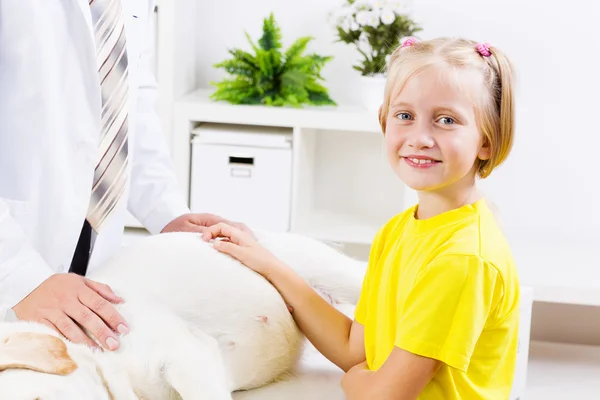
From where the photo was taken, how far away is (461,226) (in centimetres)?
106

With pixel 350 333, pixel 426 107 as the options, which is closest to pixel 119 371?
pixel 350 333

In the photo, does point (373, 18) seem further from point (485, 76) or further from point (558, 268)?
point (485, 76)

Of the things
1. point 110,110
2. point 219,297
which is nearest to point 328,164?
point 110,110

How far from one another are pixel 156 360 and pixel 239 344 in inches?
7.2

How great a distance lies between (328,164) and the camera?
10.4 feet

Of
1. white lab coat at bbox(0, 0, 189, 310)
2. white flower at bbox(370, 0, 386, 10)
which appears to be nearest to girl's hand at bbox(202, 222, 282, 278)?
white lab coat at bbox(0, 0, 189, 310)

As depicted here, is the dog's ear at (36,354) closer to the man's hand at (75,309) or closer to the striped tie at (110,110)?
the man's hand at (75,309)

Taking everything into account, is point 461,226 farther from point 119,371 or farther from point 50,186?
point 50,186

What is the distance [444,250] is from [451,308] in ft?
0.24

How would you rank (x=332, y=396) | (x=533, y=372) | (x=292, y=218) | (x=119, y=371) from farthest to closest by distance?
1. (x=292, y=218)
2. (x=533, y=372)
3. (x=332, y=396)
4. (x=119, y=371)

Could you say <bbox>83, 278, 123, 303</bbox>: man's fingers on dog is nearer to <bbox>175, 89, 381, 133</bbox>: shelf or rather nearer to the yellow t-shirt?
the yellow t-shirt

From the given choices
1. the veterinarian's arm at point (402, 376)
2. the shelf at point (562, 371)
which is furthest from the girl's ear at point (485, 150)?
the shelf at point (562, 371)

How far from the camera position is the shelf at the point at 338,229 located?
288cm

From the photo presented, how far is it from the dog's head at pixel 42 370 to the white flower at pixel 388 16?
2.05 meters
